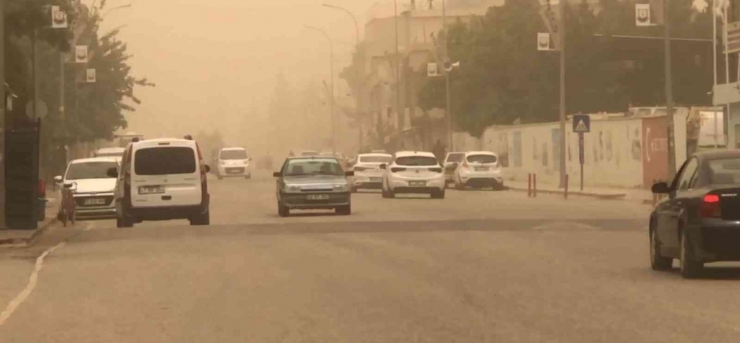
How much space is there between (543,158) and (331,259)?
53910 mm

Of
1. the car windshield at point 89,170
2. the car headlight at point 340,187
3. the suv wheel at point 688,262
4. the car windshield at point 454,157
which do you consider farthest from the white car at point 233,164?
the suv wheel at point 688,262

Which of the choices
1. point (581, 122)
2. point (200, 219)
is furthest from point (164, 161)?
point (581, 122)

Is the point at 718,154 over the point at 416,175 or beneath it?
over

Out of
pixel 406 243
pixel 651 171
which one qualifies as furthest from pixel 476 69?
pixel 406 243

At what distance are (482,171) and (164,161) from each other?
31418mm

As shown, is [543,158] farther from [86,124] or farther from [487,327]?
[487,327]

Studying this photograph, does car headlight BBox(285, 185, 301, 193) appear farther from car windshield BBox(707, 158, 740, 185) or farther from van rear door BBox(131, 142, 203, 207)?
car windshield BBox(707, 158, 740, 185)

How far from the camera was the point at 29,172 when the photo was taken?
34594 millimetres

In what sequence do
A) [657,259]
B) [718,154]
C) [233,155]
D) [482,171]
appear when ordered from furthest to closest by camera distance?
[233,155] < [482,171] < [657,259] < [718,154]

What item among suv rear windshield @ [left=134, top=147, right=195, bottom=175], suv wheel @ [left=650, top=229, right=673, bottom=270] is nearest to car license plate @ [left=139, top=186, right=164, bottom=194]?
suv rear windshield @ [left=134, top=147, right=195, bottom=175]

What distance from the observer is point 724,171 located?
62.3 ft

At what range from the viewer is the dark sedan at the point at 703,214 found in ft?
60.0

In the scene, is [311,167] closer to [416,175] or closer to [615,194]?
[416,175]

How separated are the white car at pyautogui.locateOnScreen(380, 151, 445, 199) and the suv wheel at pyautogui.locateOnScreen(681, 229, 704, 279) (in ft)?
118
